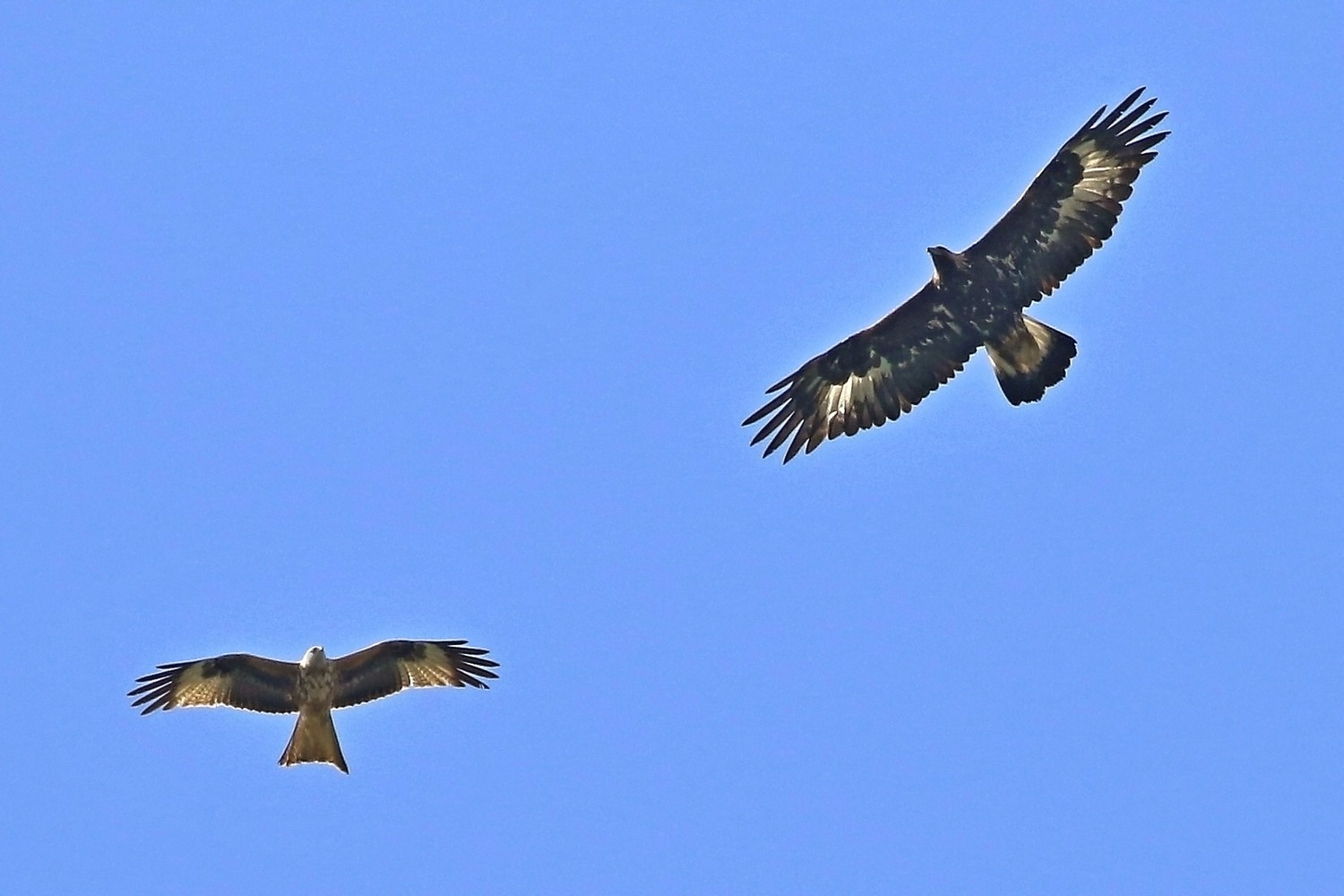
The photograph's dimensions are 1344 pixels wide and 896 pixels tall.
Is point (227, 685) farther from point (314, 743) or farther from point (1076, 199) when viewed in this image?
point (1076, 199)

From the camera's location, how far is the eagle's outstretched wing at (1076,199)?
2883cm

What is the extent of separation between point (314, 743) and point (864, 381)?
689cm

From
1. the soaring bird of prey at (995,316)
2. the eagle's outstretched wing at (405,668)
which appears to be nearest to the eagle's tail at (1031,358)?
the soaring bird of prey at (995,316)

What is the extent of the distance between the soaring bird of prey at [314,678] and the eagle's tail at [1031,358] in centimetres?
626

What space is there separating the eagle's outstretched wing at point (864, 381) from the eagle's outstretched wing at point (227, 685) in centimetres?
561

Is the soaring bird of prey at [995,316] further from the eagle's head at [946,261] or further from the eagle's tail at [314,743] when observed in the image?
the eagle's tail at [314,743]

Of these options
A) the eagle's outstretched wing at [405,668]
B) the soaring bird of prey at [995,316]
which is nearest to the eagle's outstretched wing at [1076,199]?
the soaring bird of prey at [995,316]

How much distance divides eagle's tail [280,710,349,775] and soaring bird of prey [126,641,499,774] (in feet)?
0.06

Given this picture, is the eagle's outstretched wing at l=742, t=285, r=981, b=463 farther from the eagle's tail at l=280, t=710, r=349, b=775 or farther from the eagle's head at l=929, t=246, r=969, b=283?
the eagle's tail at l=280, t=710, r=349, b=775

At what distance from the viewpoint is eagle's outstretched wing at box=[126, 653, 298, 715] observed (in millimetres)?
29844

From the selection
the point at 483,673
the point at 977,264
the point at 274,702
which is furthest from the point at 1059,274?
the point at 274,702

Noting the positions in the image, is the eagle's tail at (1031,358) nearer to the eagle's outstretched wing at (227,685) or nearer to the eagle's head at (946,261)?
the eagle's head at (946,261)

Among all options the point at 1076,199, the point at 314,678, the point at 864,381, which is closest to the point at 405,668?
the point at 314,678

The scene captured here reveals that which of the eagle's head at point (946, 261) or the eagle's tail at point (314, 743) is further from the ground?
the eagle's head at point (946, 261)
